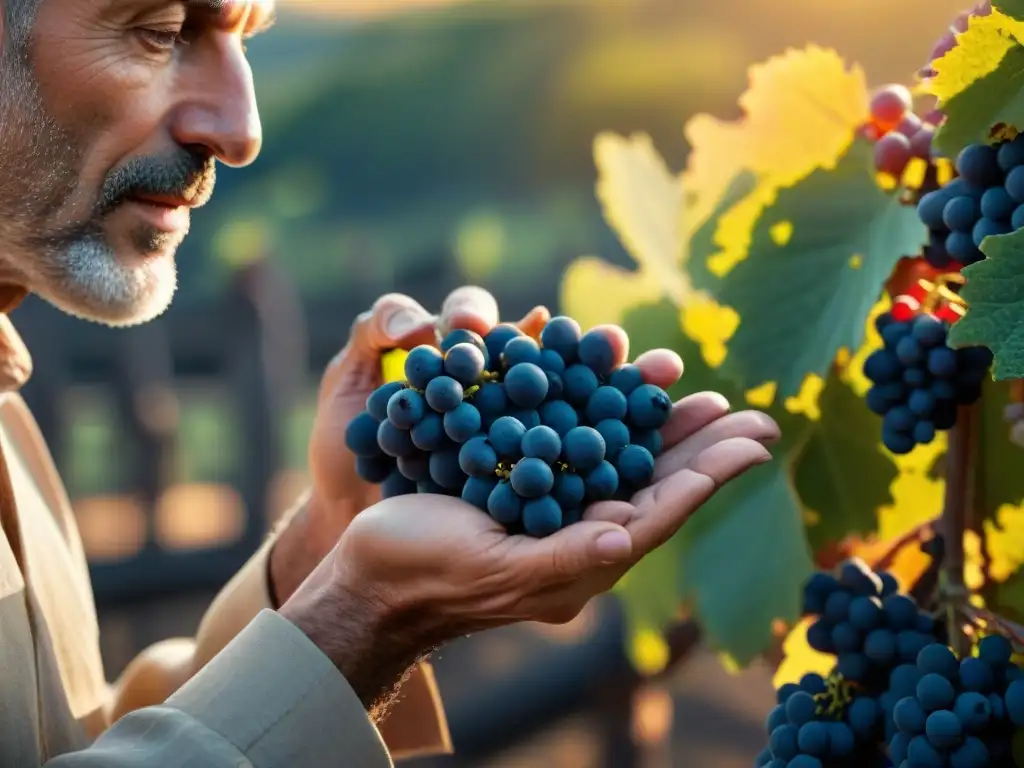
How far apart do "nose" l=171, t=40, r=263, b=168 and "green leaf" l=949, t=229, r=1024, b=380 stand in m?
0.78

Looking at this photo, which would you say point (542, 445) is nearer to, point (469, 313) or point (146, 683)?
point (469, 313)

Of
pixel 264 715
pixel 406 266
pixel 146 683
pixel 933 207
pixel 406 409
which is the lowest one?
pixel 406 266

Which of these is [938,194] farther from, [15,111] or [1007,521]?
[15,111]

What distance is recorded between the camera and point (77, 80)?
123cm

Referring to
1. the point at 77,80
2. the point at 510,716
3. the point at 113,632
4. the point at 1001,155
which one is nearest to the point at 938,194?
the point at 1001,155

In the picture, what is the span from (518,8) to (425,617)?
28.1 feet

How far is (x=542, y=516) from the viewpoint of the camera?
2.98 ft

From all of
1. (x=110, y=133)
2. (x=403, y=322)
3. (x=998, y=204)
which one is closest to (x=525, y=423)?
(x=403, y=322)

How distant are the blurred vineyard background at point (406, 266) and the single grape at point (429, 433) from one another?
60 centimetres

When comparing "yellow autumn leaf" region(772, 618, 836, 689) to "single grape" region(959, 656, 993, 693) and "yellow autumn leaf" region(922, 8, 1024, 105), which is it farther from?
"yellow autumn leaf" region(922, 8, 1024, 105)

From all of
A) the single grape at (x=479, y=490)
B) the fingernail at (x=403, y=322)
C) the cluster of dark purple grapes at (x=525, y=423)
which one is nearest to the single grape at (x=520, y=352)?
the cluster of dark purple grapes at (x=525, y=423)

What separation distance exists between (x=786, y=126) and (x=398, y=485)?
505 millimetres

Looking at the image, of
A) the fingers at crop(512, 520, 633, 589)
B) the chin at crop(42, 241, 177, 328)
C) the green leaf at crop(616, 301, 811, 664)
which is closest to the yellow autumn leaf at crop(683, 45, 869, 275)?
the green leaf at crop(616, 301, 811, 664)

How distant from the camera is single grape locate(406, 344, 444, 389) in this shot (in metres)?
0.96
